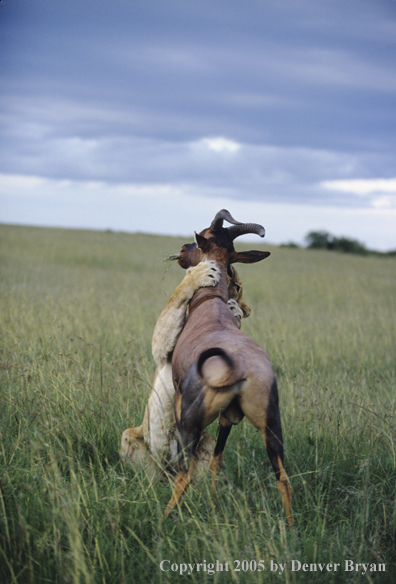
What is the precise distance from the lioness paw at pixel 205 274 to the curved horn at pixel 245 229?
32 centimetres

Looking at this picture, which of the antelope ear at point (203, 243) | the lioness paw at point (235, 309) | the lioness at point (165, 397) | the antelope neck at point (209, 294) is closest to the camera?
the antelope neck at point (209, 294)

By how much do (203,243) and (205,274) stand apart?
30 centimetres

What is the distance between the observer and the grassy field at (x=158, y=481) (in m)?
2.29

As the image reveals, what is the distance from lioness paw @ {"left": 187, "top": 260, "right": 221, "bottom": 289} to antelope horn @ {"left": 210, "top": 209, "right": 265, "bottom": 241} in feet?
0.94

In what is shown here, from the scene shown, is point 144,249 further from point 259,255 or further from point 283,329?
point 259,255

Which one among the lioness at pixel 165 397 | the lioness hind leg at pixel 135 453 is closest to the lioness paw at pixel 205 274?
the lioness at pixel 165 397

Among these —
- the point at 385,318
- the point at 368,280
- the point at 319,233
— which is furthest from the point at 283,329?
the point at 319,233

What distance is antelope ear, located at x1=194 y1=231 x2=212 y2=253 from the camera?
3.36m

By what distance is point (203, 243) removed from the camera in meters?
3.39

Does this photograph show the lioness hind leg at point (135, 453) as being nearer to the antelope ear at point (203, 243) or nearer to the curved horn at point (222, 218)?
the antelope ear at point (203, 243)

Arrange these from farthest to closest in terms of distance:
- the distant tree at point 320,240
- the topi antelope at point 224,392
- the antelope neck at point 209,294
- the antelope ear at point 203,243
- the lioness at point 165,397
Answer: the distant tree at point 320,240, the antelope ear at point 203,243, the lioness at point 165,397, the antelope neck at point 209,294, the topi antelope at point 224,392

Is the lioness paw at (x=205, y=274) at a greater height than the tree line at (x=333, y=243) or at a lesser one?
lesser

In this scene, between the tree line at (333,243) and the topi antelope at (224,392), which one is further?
the tree line at (333,243)

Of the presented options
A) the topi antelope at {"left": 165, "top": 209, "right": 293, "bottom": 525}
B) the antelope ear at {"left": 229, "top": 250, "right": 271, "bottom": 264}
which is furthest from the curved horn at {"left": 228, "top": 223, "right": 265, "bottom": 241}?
the topi antelope at {"left": 165, "top": 209, "right": 293, "bottom": 525}
